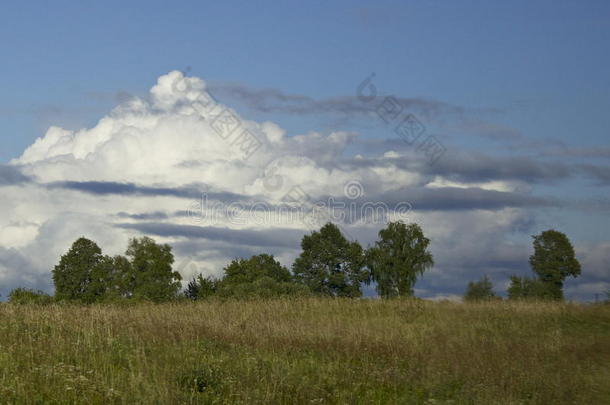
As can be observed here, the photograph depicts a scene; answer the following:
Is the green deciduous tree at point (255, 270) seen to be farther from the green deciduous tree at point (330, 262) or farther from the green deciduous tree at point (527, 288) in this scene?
the green deciduous tree at point (527, 288)

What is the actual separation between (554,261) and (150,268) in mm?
36744

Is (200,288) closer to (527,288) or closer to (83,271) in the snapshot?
(83,271)

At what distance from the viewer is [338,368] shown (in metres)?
14.0

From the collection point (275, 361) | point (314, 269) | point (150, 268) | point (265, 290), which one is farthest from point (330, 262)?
point (275, 361)

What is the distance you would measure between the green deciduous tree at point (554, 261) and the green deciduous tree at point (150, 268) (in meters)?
33.3

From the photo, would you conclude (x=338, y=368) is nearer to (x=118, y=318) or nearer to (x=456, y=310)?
(x=118, y=318)

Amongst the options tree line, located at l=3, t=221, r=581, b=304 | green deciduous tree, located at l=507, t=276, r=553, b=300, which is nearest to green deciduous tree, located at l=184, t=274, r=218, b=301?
tree line, located at l=3, t=221, r=581, b=304

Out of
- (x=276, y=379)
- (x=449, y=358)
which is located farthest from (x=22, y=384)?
(x=449, y=358)

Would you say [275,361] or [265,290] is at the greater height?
[265,290]

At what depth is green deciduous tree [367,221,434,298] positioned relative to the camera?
211 ft

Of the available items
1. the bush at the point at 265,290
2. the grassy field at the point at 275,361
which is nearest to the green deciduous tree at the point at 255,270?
the bush at the point at 265,290

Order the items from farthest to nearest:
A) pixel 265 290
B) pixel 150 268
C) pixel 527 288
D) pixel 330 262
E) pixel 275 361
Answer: pixel 527 288
pixel 330 262
pixel 150 268
pixel 265 290
pixel 275 361

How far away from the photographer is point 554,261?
61531 mm

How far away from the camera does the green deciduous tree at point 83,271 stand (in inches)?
2094
